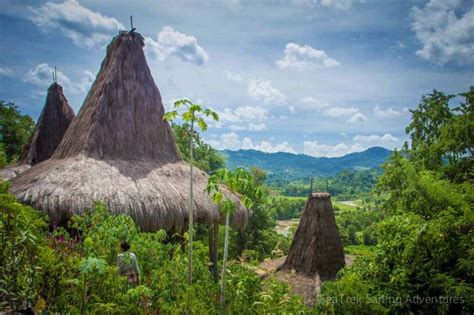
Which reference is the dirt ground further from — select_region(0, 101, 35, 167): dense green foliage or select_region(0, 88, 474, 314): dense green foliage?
select_region(0, 101, 35, 167): dense green foliage

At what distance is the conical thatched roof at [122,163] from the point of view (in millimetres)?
6344

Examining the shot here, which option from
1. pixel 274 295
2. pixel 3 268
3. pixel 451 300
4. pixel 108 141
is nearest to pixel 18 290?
pixel 3 268

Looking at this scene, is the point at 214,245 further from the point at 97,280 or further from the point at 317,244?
the point at 97,280

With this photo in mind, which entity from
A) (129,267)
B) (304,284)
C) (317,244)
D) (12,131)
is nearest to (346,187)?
(12,131)

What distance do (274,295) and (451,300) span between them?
1.52 m

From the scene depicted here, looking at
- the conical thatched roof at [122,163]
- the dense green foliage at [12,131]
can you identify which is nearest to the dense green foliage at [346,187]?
the dense green foliage at [12,131]

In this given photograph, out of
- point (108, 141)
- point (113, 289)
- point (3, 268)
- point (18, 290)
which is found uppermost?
point (108, 141)

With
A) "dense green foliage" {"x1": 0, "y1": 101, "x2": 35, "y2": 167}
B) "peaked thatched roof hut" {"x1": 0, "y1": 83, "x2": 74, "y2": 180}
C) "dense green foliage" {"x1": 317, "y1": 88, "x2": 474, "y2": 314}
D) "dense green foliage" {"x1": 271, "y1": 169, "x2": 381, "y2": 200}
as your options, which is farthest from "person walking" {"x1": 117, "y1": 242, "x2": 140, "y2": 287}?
"dense green foliage" {"x1": 271, "y1": 169, "x2": 381, "y2": 200}

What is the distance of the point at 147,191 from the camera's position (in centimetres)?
→ 702

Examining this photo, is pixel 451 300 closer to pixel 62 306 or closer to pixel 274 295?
pixel 274 295

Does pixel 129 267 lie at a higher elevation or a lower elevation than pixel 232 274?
higher

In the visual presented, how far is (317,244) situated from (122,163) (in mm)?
5171

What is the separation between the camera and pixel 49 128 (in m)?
12.2

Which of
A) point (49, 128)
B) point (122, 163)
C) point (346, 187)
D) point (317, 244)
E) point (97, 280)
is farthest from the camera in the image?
point (346, 187)
